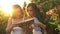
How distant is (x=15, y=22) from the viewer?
5.57 feet

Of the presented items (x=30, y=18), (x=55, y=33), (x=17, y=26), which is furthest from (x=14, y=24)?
(x=55, y=33)

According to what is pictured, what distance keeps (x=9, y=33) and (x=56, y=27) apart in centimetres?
80

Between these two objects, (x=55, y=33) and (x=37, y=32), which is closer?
(x=37, y=32)

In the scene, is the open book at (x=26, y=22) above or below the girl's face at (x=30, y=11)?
below

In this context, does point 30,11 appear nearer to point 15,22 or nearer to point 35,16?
point 35,16

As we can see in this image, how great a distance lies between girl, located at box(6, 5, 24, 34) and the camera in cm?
167

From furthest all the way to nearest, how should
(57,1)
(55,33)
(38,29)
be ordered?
1. (57,1)
2. (55,33)
3. (38,29)

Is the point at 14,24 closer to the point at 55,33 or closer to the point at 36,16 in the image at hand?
the point at 36,16

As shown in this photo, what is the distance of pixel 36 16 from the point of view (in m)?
1.69

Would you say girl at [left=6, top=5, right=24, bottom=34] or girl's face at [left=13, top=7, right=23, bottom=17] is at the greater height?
girl's face at [left=13, top=7, right=23, bottom=17]

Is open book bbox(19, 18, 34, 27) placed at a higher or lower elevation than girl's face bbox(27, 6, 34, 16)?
lower

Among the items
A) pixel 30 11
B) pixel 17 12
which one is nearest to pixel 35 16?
pixel 30 11

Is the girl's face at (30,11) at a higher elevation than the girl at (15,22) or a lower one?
higher

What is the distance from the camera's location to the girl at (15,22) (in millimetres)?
1675
